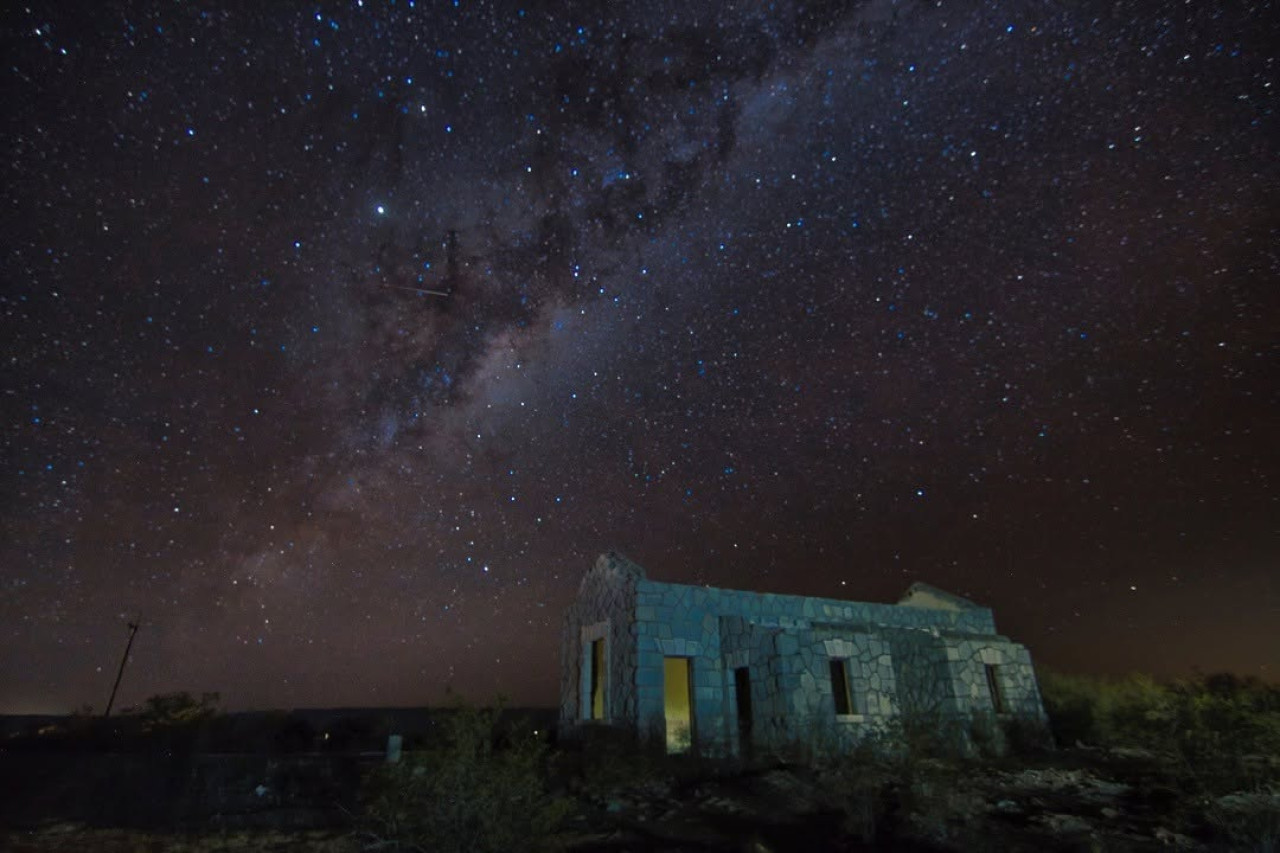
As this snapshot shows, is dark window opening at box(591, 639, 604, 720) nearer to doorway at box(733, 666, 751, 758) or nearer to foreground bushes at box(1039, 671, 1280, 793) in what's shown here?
doorway at box(733, 666, 751, 758)

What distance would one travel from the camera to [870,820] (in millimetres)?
7082

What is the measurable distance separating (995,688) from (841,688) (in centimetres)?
384

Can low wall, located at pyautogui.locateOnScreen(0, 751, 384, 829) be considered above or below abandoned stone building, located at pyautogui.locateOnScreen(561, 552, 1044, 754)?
below

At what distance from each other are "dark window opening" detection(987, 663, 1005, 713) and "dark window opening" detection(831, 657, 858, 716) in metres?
3.48

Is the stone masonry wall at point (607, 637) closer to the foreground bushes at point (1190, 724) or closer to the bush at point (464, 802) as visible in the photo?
the bush at point (464, 802)

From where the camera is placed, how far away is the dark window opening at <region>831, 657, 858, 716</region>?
13.2m

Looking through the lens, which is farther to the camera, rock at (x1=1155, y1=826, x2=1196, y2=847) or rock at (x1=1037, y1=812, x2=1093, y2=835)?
rock at (x1=1037, y1=812, x2=1093, y2=835)

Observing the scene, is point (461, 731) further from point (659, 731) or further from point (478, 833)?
point (659, 731)

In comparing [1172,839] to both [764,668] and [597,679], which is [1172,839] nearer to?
[764,668]

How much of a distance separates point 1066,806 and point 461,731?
26.9 feet

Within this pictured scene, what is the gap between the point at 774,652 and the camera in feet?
41.8

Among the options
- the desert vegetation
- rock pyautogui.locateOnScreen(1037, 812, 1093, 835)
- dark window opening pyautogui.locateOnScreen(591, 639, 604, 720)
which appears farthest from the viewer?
dark window opening pyautogui.locateOnScreen(591, 639, 604, 720)

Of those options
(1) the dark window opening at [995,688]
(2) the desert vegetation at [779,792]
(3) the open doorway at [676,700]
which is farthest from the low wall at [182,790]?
(1) the dark window opening at [995,688]

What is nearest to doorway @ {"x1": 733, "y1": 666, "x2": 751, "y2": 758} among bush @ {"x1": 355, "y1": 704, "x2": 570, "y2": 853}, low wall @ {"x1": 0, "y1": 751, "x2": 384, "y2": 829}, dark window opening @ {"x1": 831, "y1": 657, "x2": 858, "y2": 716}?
dark window opening @ {"x1": 831, "y1": 657, "x2": 858, "y2": 716}
